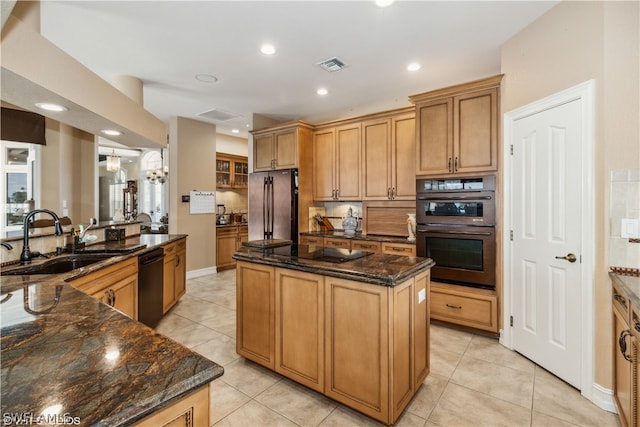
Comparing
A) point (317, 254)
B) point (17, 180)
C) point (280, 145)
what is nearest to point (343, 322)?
point (317, 254)

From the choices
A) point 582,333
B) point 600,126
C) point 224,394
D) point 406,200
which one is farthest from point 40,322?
point 406,200

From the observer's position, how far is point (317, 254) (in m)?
2.36

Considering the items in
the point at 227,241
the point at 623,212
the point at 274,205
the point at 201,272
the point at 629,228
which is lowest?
the point at 201,272

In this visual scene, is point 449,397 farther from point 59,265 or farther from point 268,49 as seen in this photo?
point 268,49

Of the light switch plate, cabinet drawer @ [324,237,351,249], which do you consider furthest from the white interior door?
cabinet drawer @ [324,237,351,249]

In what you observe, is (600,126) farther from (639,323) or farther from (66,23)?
(66,23)

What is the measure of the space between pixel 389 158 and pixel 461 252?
1.63 meters

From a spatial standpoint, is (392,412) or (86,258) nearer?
(392,412)

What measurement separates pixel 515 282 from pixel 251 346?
2.46 metres

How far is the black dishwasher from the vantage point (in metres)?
2.95

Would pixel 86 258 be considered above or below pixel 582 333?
above

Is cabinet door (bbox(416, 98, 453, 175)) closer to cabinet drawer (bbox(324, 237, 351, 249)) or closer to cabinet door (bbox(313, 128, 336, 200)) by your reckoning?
cabinet drawer (bbox(324, 237, 351, 249))

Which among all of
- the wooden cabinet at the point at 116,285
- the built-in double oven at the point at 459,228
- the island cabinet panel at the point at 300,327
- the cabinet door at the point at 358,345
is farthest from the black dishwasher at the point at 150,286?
the built-in double oven at the point at 459,228

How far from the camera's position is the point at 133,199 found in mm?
7340
